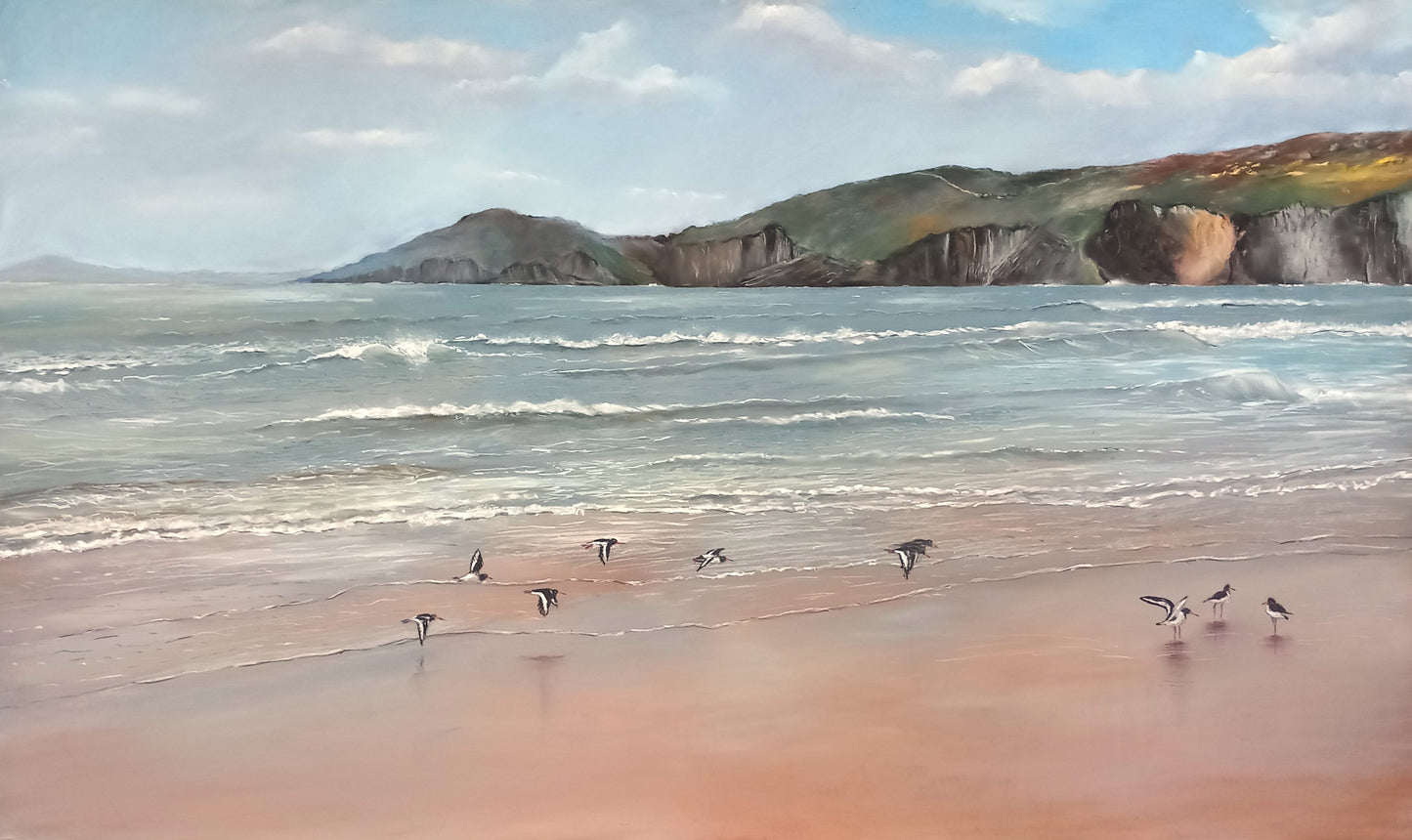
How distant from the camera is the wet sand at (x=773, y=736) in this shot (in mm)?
1617

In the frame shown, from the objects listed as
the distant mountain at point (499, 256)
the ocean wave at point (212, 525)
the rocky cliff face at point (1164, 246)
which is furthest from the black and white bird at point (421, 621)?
the rocky cliff face at point (1164, 246)

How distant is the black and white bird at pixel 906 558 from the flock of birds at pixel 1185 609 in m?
0.58

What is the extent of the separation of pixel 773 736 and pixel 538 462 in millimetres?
1365

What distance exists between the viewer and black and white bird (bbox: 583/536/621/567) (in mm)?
2477

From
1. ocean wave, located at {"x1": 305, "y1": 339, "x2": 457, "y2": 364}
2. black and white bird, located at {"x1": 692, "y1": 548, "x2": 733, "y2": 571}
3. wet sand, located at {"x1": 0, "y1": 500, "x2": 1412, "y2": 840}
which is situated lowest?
wet sand, located at {"x1": 0, "y1": 500, "x2": 1412, "y2": 840}

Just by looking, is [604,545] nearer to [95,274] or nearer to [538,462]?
[538,462]

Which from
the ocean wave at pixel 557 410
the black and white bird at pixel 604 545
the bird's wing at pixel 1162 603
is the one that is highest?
the ocean wave at pixel 557 410

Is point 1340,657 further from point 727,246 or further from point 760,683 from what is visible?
point 727,246

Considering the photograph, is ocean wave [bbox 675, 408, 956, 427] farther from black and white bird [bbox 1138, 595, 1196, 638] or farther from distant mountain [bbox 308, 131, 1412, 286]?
black and white bird [bbox 1138, 595, 1196, 638]

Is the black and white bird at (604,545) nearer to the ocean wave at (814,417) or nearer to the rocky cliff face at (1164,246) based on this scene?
the ocean wave at (814,417)

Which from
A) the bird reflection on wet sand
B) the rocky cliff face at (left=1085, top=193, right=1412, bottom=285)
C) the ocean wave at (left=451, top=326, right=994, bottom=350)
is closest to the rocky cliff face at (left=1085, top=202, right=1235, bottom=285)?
the rocky cliff face at (left=1085, top=193, right=1412, bottom=285)

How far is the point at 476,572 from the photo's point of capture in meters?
2.36

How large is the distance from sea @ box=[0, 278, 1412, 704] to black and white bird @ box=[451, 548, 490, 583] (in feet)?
0.09

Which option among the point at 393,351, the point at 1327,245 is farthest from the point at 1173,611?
the point at 393,351
